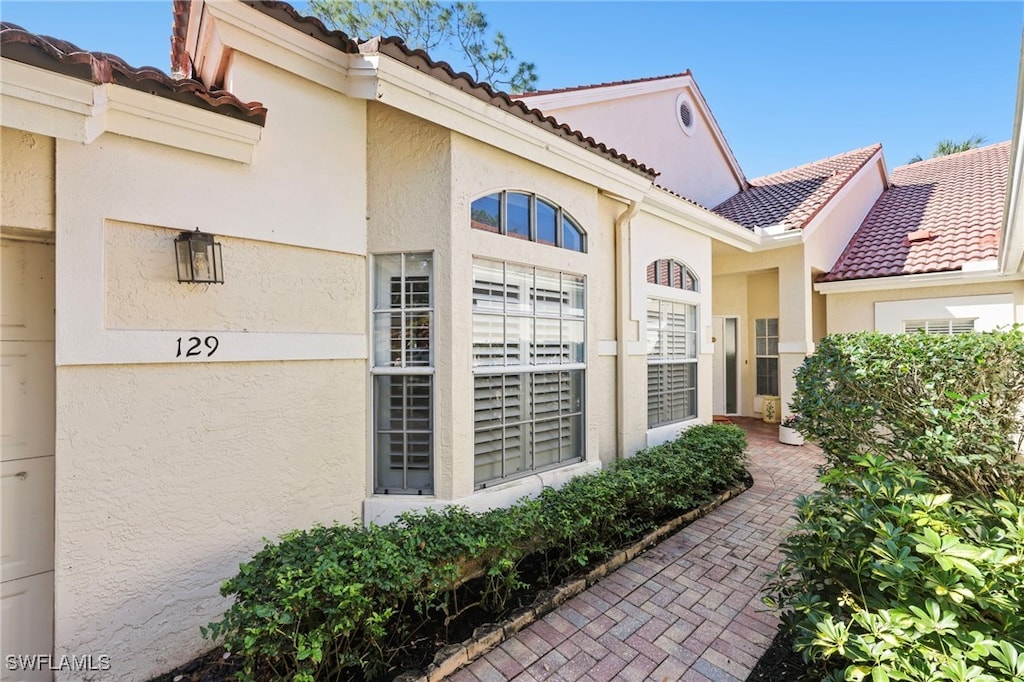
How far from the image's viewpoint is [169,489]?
3518 millimetres

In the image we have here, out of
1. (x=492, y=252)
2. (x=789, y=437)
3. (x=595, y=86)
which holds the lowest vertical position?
(x=789, y=437)

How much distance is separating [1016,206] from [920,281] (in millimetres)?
5515

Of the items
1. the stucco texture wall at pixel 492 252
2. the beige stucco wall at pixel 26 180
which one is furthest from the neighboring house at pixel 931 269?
the beige stucco wall at pixel 26 180

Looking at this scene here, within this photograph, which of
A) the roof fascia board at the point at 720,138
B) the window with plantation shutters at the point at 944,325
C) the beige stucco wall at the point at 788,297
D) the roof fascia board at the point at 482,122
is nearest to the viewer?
the roof fascia board at the point at 482,122

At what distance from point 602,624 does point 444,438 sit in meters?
2.33

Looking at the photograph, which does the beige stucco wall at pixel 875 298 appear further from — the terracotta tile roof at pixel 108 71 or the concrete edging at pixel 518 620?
the terracotta tile roof at pixel 108 71

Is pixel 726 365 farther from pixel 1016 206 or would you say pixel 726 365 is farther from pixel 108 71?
pixel 108 71

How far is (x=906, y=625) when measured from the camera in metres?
2.37

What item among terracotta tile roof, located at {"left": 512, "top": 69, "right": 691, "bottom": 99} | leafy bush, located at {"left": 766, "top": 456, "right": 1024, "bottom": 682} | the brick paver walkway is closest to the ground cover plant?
leafy bush, located at {"left": 766, "top": 456, "right": 1024, "bottom": 682}

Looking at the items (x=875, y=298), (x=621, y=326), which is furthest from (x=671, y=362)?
(x=875, y=298)

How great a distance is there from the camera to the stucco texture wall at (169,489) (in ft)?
10.5

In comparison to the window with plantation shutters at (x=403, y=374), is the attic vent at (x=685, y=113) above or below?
above

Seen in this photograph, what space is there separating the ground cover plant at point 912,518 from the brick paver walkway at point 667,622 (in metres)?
0.56

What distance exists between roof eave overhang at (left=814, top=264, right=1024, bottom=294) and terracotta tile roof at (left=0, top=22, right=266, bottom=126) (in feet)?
42.0
